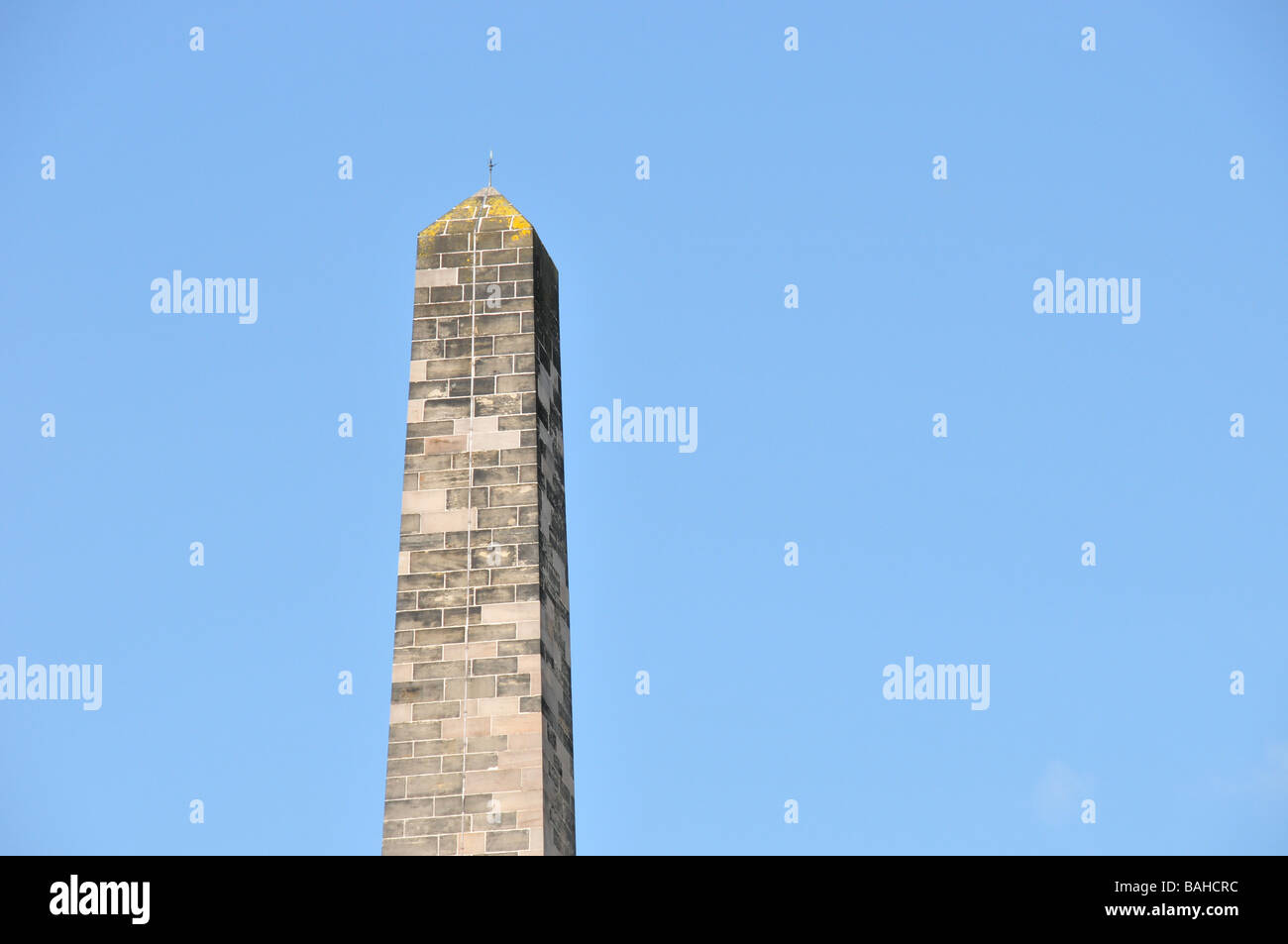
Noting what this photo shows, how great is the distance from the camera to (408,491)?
28.5 meters

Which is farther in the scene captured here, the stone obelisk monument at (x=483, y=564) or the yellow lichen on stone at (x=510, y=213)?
the yellow lichen on stone at (x=510, y=213)

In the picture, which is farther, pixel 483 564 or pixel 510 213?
pixel 510 213

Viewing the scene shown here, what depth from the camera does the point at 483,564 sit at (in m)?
27.9

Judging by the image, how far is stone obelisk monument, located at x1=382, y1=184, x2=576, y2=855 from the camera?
87.4 ft

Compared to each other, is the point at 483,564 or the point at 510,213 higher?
the point at 510,213

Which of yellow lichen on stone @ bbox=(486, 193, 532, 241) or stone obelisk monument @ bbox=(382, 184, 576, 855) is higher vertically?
yellow lichen on stone @ bbox=(486, 193, 532, 241)

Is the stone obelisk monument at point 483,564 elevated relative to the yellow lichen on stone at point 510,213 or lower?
lower

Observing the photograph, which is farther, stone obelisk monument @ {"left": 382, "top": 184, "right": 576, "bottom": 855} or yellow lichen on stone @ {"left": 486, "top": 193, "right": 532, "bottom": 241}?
yellow lichen on stone @ {"left": 486, "top": 193, "right": 532, "bottom": 241}

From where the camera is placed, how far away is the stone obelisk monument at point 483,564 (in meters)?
26.6
